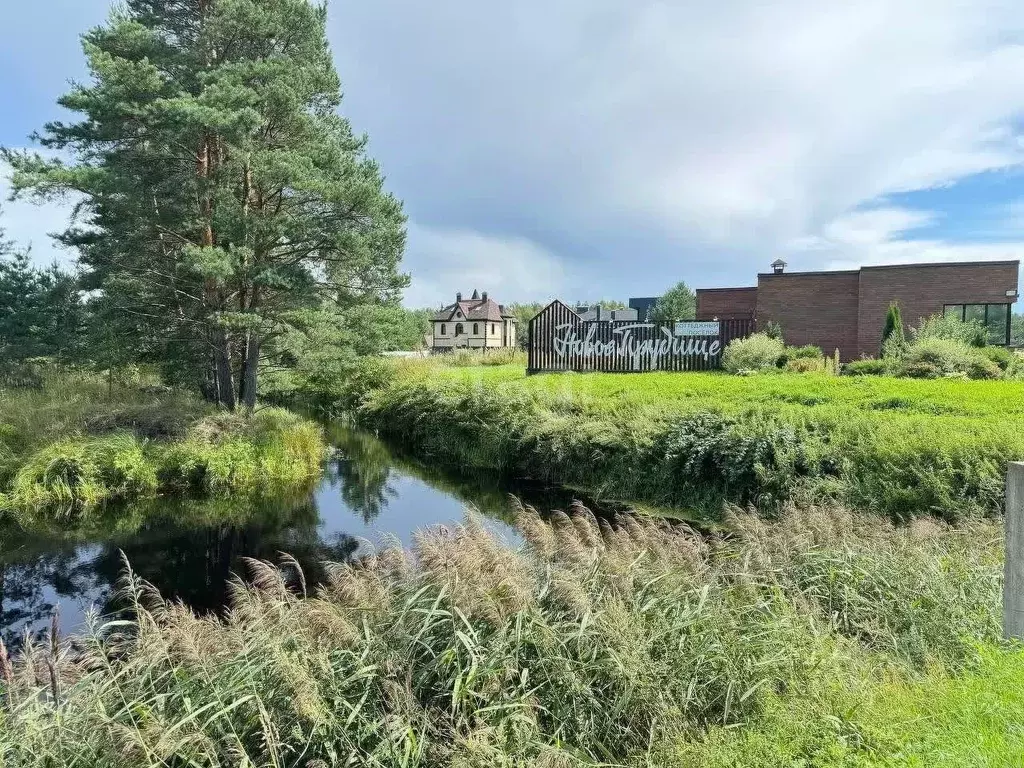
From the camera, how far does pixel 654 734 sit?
3.12 m

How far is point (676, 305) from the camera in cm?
4625

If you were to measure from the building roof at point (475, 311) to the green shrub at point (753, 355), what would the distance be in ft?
139

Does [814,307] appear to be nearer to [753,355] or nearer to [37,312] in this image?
[753,355]

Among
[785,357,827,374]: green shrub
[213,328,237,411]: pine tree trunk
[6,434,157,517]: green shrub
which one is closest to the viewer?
[6,434,157,517]: green shrub

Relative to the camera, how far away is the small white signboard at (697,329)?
19.7 meters

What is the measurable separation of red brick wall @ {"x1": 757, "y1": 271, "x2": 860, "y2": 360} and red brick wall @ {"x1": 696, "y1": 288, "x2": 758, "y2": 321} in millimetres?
1308

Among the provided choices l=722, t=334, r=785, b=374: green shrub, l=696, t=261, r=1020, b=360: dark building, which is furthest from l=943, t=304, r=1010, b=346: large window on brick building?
l=722, t=334, r=785, b=374: green shrub

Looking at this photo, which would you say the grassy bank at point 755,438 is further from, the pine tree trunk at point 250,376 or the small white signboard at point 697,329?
the pine tree trunk at point 250,376

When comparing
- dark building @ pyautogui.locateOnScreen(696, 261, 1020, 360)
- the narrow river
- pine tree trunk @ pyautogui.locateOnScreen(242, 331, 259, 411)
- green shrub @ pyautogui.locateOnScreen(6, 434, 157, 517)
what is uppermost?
dark building @ pyautogui.locateOnScreen(696, 261, 1020, 360)

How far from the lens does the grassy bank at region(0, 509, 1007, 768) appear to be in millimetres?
2811

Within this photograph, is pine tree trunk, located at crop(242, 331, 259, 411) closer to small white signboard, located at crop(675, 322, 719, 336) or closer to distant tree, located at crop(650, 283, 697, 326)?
small white signboard, located at crop(675, 322, 719, 336)

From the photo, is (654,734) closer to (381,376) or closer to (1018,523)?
(1018,523)

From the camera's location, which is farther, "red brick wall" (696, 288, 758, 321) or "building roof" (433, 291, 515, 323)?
"building roof" (433, 291, 515, 323)

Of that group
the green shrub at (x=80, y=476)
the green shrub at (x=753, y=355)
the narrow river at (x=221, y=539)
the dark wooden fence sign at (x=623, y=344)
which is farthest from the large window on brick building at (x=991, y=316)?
the green shrub at (x=80, y=476)
